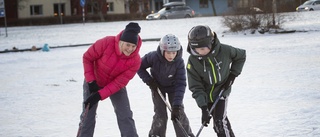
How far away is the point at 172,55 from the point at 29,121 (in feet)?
8.63

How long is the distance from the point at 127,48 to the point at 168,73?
65cm

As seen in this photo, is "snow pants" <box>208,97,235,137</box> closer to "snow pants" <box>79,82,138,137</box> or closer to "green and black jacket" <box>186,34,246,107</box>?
"green and black jacket" <box>186,34,246,107</box>

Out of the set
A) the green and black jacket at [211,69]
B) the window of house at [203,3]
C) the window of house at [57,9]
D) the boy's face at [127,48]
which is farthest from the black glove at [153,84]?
the window of house at [203,3]

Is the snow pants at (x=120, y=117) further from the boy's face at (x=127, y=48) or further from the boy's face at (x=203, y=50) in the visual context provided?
the boy's face at (x=203, y=50)

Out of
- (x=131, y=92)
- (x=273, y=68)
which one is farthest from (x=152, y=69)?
(x=273, y=68)

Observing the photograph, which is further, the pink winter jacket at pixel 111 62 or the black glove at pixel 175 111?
the black glove at pixel 175 111

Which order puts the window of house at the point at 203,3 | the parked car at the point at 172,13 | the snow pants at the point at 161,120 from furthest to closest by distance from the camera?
1. the window of house at the point at 203,3
2. the parked car at the point at 172,13
3. the snow pants at the point at 161,120

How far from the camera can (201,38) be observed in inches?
184

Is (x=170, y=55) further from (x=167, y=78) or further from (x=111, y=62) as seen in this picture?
(x=111, y=62)

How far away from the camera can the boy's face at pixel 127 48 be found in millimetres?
4965

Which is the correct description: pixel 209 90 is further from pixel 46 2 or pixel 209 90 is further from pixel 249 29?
pixel 46 2

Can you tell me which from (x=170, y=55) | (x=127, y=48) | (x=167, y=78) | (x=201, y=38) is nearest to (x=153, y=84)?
(x=167, y=78)

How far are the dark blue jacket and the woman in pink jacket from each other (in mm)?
320

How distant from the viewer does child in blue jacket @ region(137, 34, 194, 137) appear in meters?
5.25
